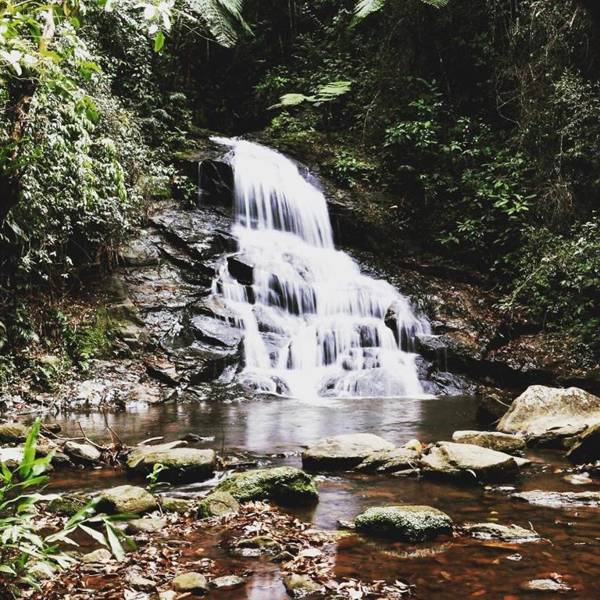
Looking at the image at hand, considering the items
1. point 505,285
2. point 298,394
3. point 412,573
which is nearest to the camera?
point 412,573

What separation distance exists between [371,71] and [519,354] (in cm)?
1083

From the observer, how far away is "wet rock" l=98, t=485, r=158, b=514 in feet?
13.1

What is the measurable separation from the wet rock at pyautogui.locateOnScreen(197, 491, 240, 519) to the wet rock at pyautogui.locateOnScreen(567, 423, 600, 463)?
3.45m

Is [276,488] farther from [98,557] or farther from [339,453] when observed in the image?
[98,557]

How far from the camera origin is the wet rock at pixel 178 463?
498cm

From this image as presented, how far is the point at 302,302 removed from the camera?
503 inches

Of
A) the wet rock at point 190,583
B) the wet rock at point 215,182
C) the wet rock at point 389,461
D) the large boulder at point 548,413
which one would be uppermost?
the wet rock at point 215,182

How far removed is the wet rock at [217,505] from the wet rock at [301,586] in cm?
109

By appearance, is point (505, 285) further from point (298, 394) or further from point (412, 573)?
point (412, 573)

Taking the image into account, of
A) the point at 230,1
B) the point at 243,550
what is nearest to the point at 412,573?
the point at 243,550

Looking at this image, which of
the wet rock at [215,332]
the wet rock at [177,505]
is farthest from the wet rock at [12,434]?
the wet rock at [215,332]

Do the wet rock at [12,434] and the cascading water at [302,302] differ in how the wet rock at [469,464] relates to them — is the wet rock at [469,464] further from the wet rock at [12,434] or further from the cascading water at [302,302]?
the cascading water at [302,302]

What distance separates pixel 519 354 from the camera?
1143cm

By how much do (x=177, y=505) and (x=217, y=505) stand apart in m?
0.33
